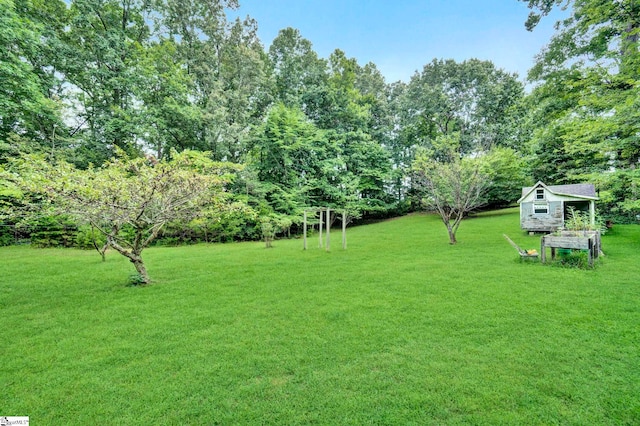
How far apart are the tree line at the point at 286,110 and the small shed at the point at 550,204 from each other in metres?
1.18

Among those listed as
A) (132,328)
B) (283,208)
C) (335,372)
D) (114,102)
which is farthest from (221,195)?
(114,102)

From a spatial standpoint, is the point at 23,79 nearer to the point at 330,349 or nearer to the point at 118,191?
the point at 118,191

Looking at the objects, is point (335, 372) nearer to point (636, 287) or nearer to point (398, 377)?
point (398, 377)

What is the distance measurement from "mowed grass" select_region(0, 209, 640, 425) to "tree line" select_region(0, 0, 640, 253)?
2810 millimetres

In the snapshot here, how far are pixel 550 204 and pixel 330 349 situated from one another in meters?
15.8

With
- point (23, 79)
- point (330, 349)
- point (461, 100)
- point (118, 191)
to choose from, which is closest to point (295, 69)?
point (461, 100)

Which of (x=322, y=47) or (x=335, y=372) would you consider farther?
(x=322, y=47)

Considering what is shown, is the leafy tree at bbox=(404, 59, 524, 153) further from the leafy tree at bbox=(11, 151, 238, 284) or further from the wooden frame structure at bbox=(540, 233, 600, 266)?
the leafy tree at bbox=(11, 151, 238, 284)

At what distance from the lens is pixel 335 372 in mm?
2982

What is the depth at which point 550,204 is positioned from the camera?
1381cm

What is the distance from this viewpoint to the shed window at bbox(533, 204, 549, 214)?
13.9 m

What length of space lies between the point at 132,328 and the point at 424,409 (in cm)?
433

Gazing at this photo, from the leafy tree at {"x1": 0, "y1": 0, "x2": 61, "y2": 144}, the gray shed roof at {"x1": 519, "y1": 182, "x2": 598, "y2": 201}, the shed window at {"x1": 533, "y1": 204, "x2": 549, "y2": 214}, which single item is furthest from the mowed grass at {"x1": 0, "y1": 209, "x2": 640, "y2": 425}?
the leafy tree at {"x1": 0, "y1": 0, "x2": 61, "y2": 144}

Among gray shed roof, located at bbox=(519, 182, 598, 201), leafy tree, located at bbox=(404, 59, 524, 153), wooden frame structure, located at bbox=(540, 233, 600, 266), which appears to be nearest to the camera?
wooden frame structure, located at bbox=(540, 233, 600, 266)
